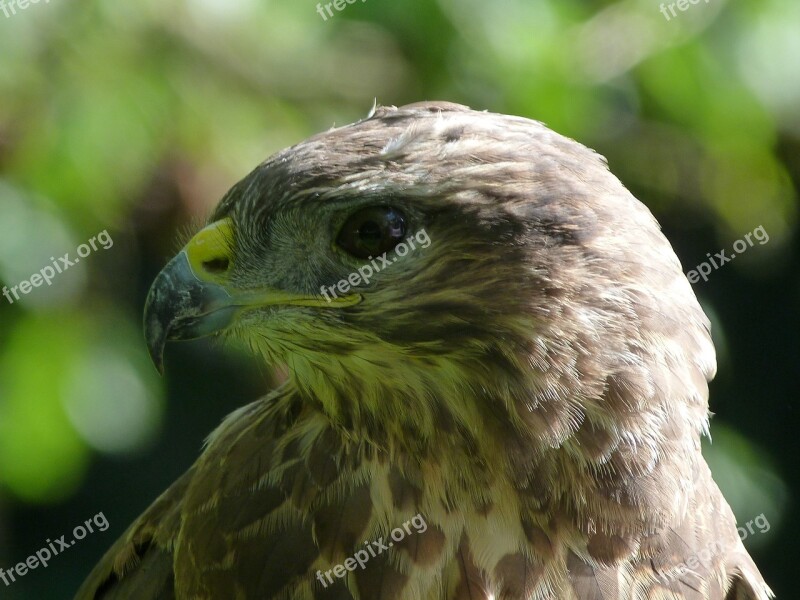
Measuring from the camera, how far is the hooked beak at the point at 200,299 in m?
2.21

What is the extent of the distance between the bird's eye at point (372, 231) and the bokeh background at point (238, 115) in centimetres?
90

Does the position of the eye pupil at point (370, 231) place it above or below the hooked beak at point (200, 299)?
above

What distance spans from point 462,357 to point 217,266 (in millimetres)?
560

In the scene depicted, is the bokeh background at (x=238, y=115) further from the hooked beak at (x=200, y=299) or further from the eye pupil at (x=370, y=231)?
the eye pupil at (x=370, y=231)

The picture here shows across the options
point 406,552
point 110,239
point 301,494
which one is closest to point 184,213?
point 110,239

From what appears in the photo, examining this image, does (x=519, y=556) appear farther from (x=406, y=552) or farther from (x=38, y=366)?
(x=38, y=366)

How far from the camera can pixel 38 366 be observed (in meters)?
3.32

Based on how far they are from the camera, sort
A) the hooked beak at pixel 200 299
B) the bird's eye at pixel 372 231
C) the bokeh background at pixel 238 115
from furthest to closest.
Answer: the bokeh background at pixel 238 115, the hooked beak at pixel 200 299, the bird's eye at pixel 372 231

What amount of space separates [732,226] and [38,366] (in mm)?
2701

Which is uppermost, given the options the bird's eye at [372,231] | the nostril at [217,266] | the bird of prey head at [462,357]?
the bird's eye at [372,231]

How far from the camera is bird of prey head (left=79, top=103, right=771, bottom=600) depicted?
82.7 inches

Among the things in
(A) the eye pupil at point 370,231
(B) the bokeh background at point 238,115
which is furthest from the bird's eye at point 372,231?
(B) the bokeh background at point 238,115

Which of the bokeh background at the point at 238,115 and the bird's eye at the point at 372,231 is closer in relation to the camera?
the bird's eye at the point at 372,231

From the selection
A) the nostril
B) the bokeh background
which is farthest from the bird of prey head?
the bokeh background
